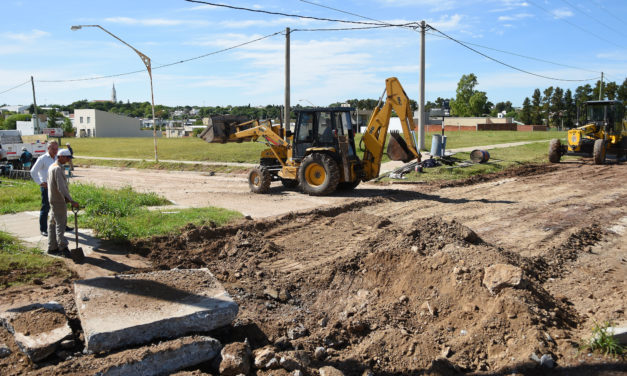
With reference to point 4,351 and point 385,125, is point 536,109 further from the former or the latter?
point 4,351

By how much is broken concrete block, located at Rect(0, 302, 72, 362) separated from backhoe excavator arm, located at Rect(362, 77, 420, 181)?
10.8 metres

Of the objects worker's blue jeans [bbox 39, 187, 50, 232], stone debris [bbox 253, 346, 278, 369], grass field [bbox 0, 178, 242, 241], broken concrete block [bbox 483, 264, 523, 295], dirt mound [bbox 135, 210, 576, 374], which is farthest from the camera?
grass field [bbox 0, 178, 242, 241]

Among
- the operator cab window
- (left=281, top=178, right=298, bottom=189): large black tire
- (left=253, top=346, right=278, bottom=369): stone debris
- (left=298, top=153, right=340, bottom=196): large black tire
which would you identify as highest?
the operator cab window

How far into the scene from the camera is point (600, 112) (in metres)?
23.7

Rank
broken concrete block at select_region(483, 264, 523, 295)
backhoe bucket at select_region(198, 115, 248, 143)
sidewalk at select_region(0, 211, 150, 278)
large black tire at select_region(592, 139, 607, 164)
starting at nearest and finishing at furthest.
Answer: broken concrete block at select_region(483, 264, 523, 295) → sidewalk at select_region(0, 211, 150, 278) → backhoe bucket at select_region(198, 115, 248, 143) → large black tire at select_region(592, 139, 607, 164)

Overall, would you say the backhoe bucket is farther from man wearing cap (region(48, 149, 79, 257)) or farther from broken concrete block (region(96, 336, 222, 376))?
broken concrete block (region(96, 336, 222, 376))

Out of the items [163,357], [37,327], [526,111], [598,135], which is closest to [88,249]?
[37,327]

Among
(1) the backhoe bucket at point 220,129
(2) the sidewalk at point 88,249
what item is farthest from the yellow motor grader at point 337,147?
(2) the sidewalk at point 88,249

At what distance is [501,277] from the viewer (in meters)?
6.22

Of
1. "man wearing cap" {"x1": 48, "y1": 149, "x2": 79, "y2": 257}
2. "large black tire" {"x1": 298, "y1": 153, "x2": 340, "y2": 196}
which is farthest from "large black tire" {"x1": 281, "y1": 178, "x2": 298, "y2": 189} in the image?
"man wearing cap" {"x1": 48, "y1": 149, "x2": 79, "y2": 257}

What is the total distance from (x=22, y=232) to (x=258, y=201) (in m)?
6.21

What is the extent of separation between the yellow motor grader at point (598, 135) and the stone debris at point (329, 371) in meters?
22.1

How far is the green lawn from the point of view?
23.6 ft

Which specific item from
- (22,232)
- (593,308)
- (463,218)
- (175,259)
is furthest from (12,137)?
(593,308)
